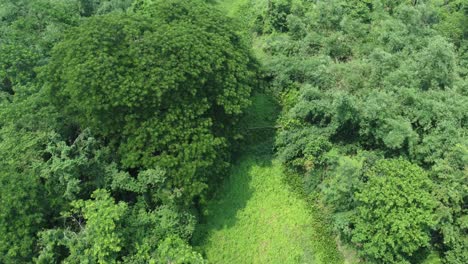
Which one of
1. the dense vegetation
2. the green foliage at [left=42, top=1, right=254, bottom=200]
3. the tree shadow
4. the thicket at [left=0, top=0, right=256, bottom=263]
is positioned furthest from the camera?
the tree shadow

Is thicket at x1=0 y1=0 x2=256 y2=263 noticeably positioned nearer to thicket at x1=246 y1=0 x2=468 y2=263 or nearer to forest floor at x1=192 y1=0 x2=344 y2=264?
forest floor at x1=192 y1=0 x2=344 y2=264

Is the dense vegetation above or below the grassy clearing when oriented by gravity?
above

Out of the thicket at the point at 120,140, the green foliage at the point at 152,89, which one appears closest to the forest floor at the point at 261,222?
the thicket at the point at 120,140

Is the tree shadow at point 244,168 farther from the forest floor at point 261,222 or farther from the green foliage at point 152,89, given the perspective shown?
the green foliage at point 152,89

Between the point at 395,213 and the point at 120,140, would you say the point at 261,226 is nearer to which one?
the point at 395,213

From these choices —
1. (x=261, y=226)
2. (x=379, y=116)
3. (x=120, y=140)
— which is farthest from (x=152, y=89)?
(x=379, y=116)

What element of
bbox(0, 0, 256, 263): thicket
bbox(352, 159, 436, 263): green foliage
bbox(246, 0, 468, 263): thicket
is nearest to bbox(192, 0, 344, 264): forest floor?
bbox(246, 0, 468, 263): thicket

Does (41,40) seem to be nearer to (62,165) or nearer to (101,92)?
(101,92)
